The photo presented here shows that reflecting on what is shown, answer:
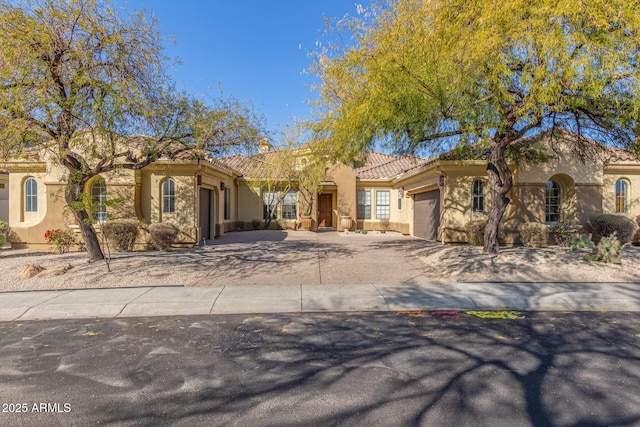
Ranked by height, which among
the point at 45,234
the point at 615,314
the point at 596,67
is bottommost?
the point at 615,314

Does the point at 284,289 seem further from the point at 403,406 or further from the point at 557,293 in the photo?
the point at 557,293

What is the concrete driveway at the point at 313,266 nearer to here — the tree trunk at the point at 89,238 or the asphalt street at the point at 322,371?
the asphalt street at the point at 322,371

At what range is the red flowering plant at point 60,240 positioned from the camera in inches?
491

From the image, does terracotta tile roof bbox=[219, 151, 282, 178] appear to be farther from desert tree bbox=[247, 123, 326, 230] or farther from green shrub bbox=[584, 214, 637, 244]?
green shrub bbox=[584, 214, 637, 244]

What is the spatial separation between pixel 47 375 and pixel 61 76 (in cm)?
698

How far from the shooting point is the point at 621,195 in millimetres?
16266

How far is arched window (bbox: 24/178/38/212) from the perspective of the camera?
14.4 meters

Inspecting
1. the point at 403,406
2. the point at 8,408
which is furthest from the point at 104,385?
the point at 403,406

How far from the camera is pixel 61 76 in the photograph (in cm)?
798

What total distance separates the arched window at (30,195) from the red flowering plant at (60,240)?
8.11ft

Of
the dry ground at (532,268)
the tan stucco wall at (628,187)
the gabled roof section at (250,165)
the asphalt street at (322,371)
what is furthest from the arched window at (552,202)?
the gabled roof section at (250,165)

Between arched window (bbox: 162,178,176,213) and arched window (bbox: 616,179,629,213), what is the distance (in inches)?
781

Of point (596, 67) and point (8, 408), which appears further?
point (596, 67)

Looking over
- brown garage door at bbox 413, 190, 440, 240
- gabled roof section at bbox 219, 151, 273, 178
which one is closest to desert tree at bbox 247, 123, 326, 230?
gabled roof section at bbox 219, 151, 273, 178
